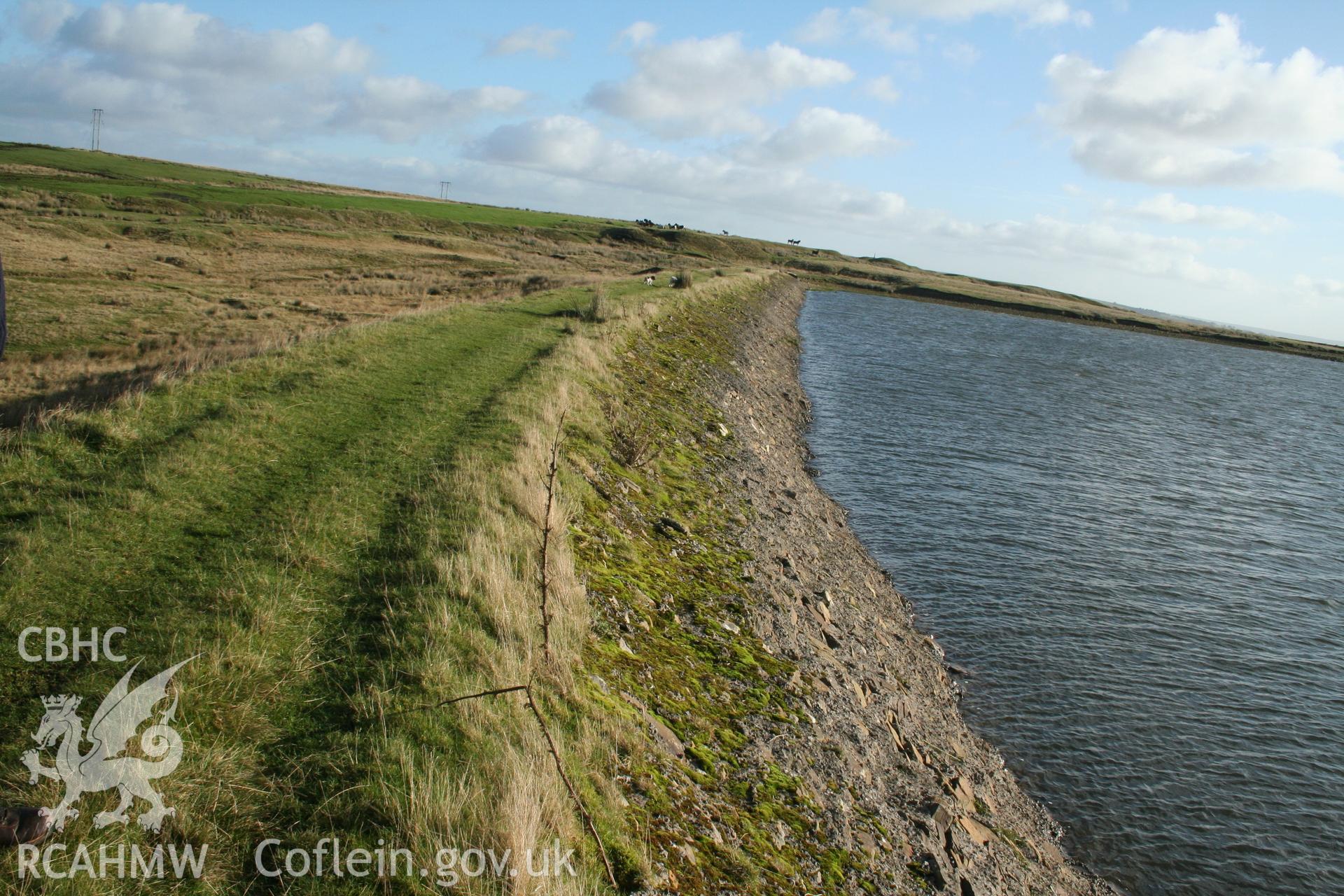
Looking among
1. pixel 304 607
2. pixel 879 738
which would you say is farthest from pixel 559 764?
pixel 879 738

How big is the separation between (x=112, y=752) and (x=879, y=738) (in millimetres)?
7306

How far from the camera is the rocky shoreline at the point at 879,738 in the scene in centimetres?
721

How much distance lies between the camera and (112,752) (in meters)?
4.37

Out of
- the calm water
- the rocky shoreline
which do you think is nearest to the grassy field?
the rocky shoreline

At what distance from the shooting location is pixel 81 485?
789cm

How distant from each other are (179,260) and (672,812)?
48.8 metres

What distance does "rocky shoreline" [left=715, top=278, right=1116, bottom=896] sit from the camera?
7.21 meters

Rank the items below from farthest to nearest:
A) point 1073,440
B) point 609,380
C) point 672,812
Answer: point 1073,440
point 609,380
point 672,812

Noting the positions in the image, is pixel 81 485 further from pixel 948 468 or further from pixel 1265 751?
pixel 948 468

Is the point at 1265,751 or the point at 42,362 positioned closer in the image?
the point at 1265,751

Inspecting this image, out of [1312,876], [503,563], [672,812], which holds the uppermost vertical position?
[503,563]

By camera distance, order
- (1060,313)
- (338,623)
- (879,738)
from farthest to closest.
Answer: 1. (1060,313)
2. (879,738)
3. (338,623)

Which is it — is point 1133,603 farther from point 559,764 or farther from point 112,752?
point 112,752

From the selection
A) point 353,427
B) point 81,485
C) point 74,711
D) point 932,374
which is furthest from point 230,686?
point 932,374
